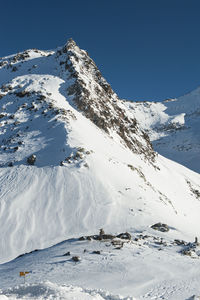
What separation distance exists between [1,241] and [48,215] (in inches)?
178

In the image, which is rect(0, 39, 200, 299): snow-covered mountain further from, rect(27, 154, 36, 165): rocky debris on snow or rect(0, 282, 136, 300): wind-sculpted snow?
rect(0, 282, 136, 300): wind-sculpted snow

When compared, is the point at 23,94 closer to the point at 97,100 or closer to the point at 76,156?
the point at 97,100

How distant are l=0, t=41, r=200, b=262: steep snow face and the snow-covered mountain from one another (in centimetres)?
9

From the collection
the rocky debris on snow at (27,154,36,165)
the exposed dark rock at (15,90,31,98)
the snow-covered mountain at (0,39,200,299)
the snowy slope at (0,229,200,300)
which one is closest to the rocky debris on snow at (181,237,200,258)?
the snowy slope at (0,229,200,300)

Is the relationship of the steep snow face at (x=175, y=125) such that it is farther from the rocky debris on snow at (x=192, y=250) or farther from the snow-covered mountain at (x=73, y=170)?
the rocky debris on snow at (x=192, y=250)

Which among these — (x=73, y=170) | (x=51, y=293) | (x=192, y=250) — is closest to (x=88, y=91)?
(x=73, y=170)

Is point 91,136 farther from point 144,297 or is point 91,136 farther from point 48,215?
point 144,297

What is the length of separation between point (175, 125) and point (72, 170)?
112 meters

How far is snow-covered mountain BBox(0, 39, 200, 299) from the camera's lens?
25.8 m

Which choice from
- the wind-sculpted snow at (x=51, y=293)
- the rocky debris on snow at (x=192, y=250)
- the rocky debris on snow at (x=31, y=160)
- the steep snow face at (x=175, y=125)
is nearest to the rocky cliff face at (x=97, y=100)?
the rocky debris on snow at (x=31, y=160)

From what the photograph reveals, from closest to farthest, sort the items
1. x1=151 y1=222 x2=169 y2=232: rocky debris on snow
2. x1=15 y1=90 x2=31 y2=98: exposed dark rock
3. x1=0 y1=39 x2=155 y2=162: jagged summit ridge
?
x1=151 y1=222 x2=169 y2=232: rocky debris on snow
x1=15 y1=90 x2=31 y2=98: exposed dark rock
x1=0 y1=39 x2=155 y2=162: jagged summit ridge

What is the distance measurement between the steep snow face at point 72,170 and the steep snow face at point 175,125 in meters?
43.6

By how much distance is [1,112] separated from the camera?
46188 millimetres

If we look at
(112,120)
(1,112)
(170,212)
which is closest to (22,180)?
(170,212)
